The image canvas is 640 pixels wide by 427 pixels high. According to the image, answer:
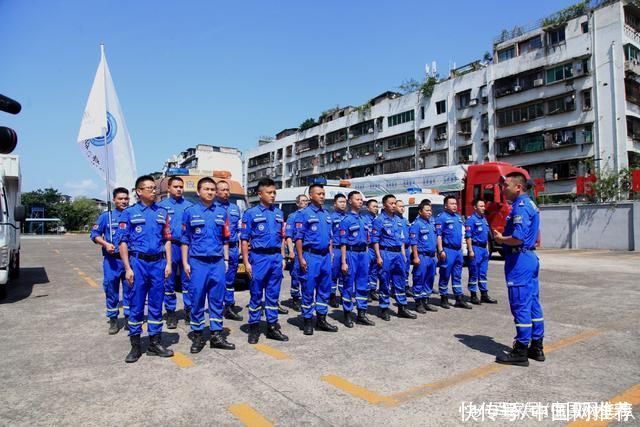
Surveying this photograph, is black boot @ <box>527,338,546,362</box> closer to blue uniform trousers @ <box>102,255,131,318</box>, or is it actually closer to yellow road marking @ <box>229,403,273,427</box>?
yellow road marking @ <box>229,403,273,427</box>

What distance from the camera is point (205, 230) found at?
15.8 ft

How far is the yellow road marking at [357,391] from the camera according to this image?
3.37 metres

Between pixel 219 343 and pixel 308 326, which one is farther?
pixel 308 326

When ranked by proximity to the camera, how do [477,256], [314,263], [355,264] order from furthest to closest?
[477,256] → [355,264] → [314,263]

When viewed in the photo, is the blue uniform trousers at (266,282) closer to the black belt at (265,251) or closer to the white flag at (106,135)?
the black belt at (265,251)

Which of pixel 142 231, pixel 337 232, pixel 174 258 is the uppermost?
pixel 142 231

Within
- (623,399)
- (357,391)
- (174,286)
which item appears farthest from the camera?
(174,286)

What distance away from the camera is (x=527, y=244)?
4.41m

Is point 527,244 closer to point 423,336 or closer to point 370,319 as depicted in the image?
point 423,336

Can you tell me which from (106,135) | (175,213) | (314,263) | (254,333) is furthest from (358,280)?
(106,135)

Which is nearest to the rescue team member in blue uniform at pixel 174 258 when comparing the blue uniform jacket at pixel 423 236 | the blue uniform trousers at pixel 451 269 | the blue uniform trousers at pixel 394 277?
the blue uniform trousers at pixel 394 277

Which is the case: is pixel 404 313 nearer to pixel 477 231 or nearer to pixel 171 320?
pixel 477 231

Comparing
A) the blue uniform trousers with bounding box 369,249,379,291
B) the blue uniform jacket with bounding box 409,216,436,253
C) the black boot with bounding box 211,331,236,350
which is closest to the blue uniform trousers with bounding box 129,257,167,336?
the black boot with bounding box 211,331,236,350

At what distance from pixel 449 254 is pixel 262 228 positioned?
3.65m
